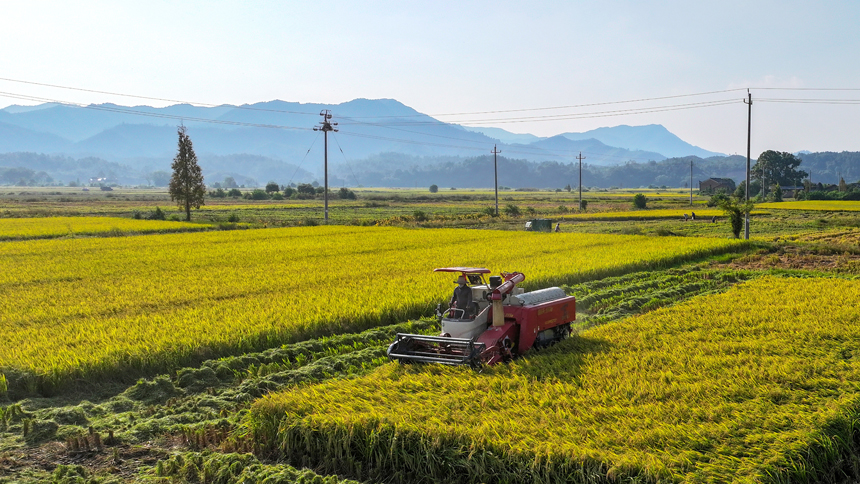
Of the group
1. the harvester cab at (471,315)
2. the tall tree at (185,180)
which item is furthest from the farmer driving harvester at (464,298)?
the tall tree at (185,180)

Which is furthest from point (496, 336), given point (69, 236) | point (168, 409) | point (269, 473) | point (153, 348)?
point (69, 236)

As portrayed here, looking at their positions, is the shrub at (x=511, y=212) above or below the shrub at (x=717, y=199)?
below

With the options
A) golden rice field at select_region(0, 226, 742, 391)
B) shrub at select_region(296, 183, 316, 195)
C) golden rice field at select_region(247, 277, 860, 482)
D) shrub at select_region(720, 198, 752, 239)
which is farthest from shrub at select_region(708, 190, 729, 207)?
Answer: shrub at select_region(296, 183, 316, 195)

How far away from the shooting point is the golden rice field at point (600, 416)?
6281 millimetres

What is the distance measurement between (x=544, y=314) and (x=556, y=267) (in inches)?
405

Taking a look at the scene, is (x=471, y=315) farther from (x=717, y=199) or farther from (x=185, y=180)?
(x=185, y=180)

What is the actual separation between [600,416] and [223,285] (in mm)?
13346

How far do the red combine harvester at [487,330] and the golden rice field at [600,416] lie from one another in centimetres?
38

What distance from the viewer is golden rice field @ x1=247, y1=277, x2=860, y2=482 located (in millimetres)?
6281

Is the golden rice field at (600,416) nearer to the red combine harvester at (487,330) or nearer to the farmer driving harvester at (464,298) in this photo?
the red combine harvester at (487,330)

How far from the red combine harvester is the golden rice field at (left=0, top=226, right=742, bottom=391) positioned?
3.79 m

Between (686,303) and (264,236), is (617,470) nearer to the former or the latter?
(686,303)

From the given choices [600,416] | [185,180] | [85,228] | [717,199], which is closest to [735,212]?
[717,199]

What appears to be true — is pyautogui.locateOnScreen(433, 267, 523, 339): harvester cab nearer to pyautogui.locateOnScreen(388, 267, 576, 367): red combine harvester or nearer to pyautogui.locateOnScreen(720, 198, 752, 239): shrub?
pyautogui.locateOnScreen(388, 267, 576, 367): red combine harvester
